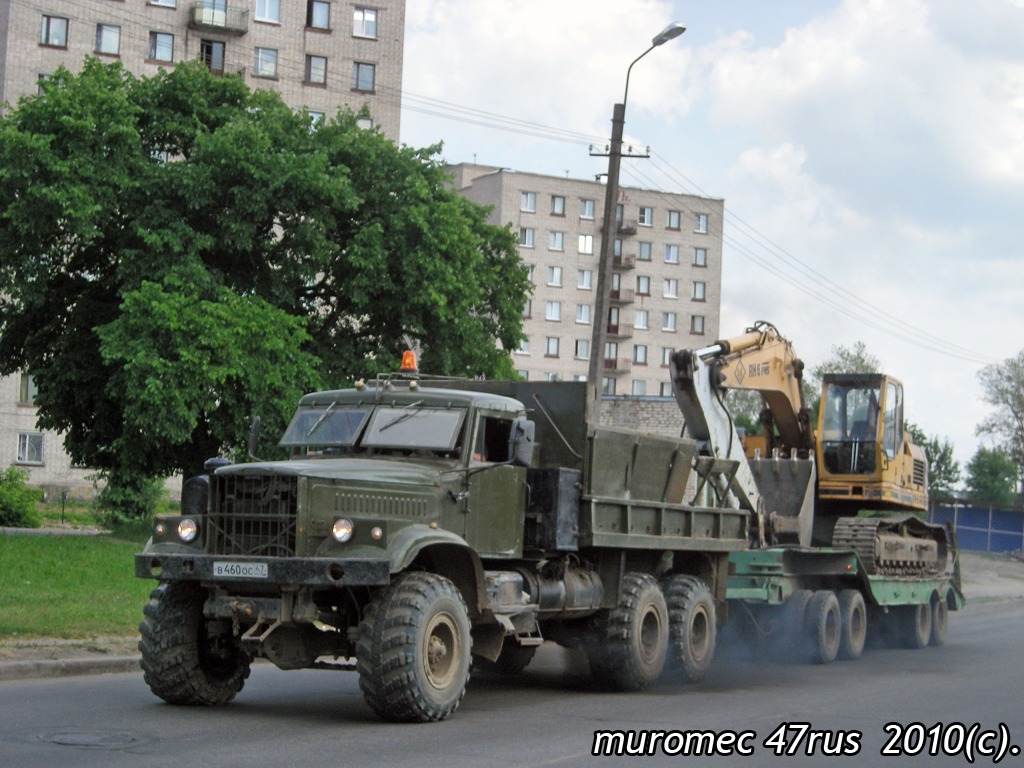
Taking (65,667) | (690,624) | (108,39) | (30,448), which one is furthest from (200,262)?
(30,448)

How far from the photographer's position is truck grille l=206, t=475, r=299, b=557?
11.0m

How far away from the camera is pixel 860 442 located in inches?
867

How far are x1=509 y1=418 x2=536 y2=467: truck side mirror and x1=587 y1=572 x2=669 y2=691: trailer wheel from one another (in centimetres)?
251

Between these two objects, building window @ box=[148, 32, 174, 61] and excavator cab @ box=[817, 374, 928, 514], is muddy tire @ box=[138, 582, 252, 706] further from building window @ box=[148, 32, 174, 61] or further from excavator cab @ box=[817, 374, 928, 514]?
building window @ box=[148, 32, 174, 61]

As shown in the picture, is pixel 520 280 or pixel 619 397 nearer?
pixel 520 280

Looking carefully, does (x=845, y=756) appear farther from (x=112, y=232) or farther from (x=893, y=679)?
(x=112, y=232)

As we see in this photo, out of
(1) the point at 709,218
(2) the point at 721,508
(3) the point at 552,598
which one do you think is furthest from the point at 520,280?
(1) the point at 709,218

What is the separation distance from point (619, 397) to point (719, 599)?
33.2m

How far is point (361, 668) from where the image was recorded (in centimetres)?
1072

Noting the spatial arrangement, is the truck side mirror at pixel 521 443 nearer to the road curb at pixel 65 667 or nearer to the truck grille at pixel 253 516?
the truck grille at pixel 253 516

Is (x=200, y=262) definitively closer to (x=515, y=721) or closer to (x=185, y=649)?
(x=185, y=649)

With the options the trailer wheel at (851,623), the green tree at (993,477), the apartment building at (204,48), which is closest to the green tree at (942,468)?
the green tree at (993,477)

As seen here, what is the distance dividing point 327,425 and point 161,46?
51.9 meters

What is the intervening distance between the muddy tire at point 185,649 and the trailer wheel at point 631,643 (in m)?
3.77
